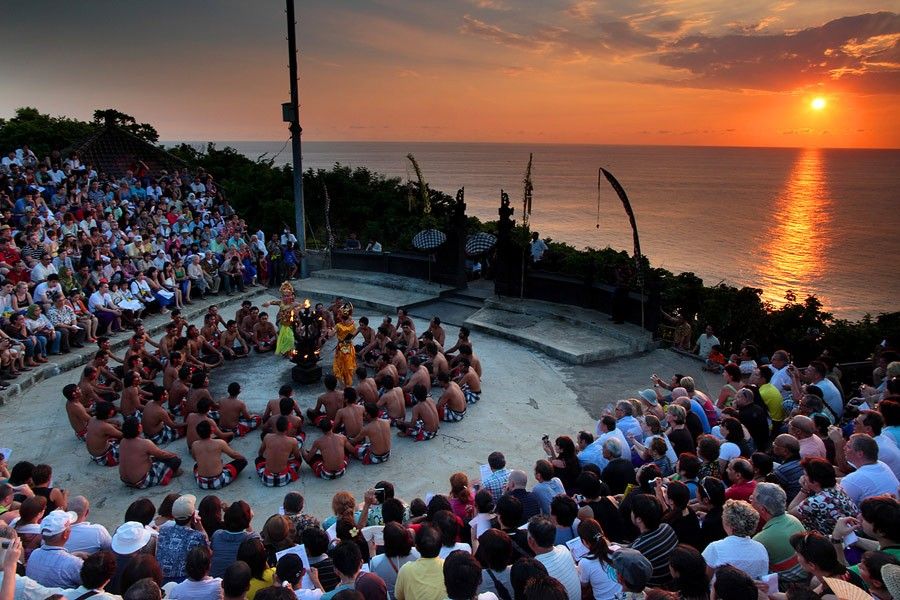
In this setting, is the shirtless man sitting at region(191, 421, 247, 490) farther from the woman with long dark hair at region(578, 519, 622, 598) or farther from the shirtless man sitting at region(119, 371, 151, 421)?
the woman with long dark hair at region(578, 519, 622, 598)

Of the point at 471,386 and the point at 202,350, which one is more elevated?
the point at 202,350

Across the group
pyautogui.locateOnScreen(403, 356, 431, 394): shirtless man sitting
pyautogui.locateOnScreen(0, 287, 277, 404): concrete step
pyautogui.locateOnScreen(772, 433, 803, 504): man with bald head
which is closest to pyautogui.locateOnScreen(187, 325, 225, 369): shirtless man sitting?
pyautogui.locateOnScreen(0, 287, 277, 404): concrete step

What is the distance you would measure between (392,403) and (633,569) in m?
5.56

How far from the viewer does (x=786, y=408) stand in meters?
7.94

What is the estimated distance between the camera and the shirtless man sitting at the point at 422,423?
8734 mm

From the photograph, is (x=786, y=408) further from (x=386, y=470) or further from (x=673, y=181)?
(x=673, y=181)

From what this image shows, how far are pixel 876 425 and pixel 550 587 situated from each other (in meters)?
4.68

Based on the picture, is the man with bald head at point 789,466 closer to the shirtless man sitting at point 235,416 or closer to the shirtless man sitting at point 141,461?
the shirtless man sitting at point 235,416

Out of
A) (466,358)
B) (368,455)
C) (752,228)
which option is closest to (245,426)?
(368,455)

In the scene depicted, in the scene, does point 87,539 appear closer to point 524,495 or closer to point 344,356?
point 524,495

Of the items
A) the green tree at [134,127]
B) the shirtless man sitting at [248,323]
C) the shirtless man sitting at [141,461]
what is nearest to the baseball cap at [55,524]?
the shirtless man sitting at [141,461]

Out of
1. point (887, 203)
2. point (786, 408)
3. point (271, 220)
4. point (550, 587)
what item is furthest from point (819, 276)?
point (887, 203)

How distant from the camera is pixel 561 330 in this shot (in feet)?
45.3

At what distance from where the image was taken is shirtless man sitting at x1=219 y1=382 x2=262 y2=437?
8.62 meters
